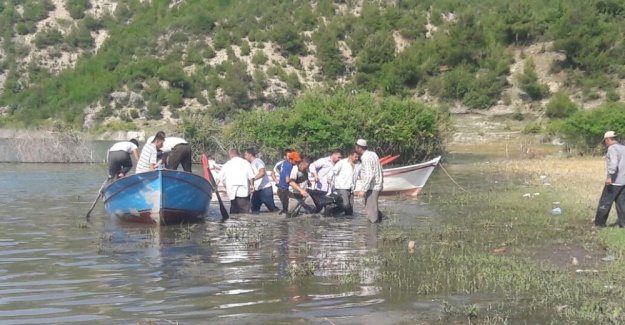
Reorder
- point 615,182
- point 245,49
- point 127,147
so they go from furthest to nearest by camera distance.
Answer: point 245,49
point 127,147
point 615,182

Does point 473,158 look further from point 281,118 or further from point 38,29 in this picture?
point 38,29

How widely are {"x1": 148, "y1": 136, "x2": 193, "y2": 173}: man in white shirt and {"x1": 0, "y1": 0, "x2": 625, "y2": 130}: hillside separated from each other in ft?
133

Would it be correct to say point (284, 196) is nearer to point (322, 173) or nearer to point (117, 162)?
point (322, 173)

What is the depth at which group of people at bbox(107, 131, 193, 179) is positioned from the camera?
61.4 feet

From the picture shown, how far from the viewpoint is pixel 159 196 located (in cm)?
1773

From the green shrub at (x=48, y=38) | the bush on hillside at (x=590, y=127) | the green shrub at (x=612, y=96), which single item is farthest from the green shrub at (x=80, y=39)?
the bush on hillside at (x=590, y=127)

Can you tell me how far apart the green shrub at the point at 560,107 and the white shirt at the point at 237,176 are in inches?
1569

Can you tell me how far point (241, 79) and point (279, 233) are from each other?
180 feet

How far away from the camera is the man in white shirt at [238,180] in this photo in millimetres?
19266

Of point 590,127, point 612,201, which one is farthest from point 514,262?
point 590,127

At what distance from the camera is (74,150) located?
134ft

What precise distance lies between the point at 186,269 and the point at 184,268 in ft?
0.34

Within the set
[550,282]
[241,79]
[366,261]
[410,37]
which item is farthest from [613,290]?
[410,37]

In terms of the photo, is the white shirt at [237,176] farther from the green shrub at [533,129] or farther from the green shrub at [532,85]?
the green shrub at [532,85]
